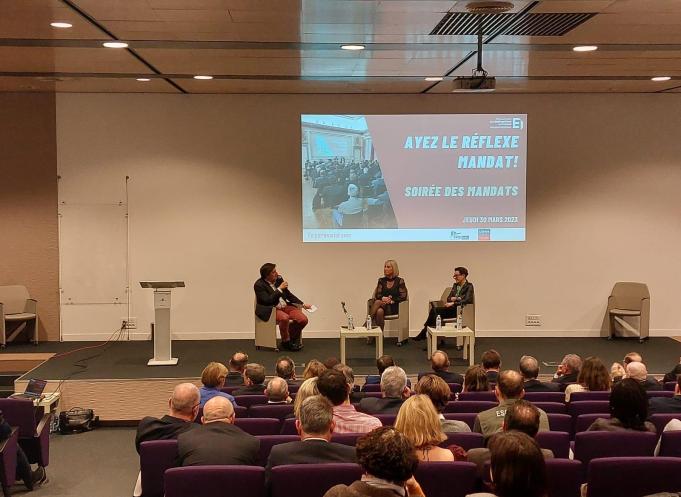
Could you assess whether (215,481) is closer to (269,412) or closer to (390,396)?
(269,412)

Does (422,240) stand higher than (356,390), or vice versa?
(422,240)

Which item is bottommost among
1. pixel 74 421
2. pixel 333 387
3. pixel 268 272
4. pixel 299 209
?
pixel 74 421

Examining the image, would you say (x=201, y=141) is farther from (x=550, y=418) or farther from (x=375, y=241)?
(x=550, y=418)

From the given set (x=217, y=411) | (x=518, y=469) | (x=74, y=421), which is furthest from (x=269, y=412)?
(x=74, y=421)

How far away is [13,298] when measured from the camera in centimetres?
1059

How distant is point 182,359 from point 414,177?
13.6 feet

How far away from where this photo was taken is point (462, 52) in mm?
7555

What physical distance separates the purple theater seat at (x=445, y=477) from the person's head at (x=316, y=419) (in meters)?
0.53

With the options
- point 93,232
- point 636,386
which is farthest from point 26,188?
point 636,386

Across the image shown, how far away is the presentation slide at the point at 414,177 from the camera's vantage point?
11031 millimetres

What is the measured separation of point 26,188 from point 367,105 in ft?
16.2

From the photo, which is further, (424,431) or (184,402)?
(184,402)

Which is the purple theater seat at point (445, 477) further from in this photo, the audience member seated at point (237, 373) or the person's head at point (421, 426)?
the audience member seated at point (237, 373)

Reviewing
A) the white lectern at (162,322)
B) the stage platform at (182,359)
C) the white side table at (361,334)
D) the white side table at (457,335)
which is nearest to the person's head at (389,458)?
the stage platform at (182,359)
